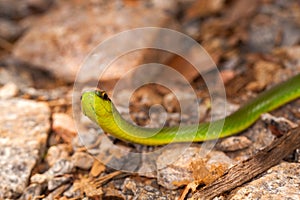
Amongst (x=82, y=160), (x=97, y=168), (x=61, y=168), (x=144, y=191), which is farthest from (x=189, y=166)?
(x=61, y=168)

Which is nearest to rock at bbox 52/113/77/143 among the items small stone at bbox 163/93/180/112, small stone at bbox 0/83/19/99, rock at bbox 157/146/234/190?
small stone at bbox 0/83/19/99

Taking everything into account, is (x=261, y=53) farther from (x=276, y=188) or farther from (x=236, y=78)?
(x=276, y=188)

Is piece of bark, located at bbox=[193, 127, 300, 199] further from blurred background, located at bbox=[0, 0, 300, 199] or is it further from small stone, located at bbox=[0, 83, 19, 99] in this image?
small stone, located at bbox=[0, 83, 19, 99]

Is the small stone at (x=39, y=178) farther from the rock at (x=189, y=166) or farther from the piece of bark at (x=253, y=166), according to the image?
the piece of bark at (x=253, y=166)

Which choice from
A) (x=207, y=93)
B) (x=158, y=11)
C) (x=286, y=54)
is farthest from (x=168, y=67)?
(x=286, y=54)

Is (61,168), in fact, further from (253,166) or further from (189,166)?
(253,166)

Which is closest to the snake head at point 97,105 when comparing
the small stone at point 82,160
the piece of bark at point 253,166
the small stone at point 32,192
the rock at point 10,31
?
the small stone at point 82,160
